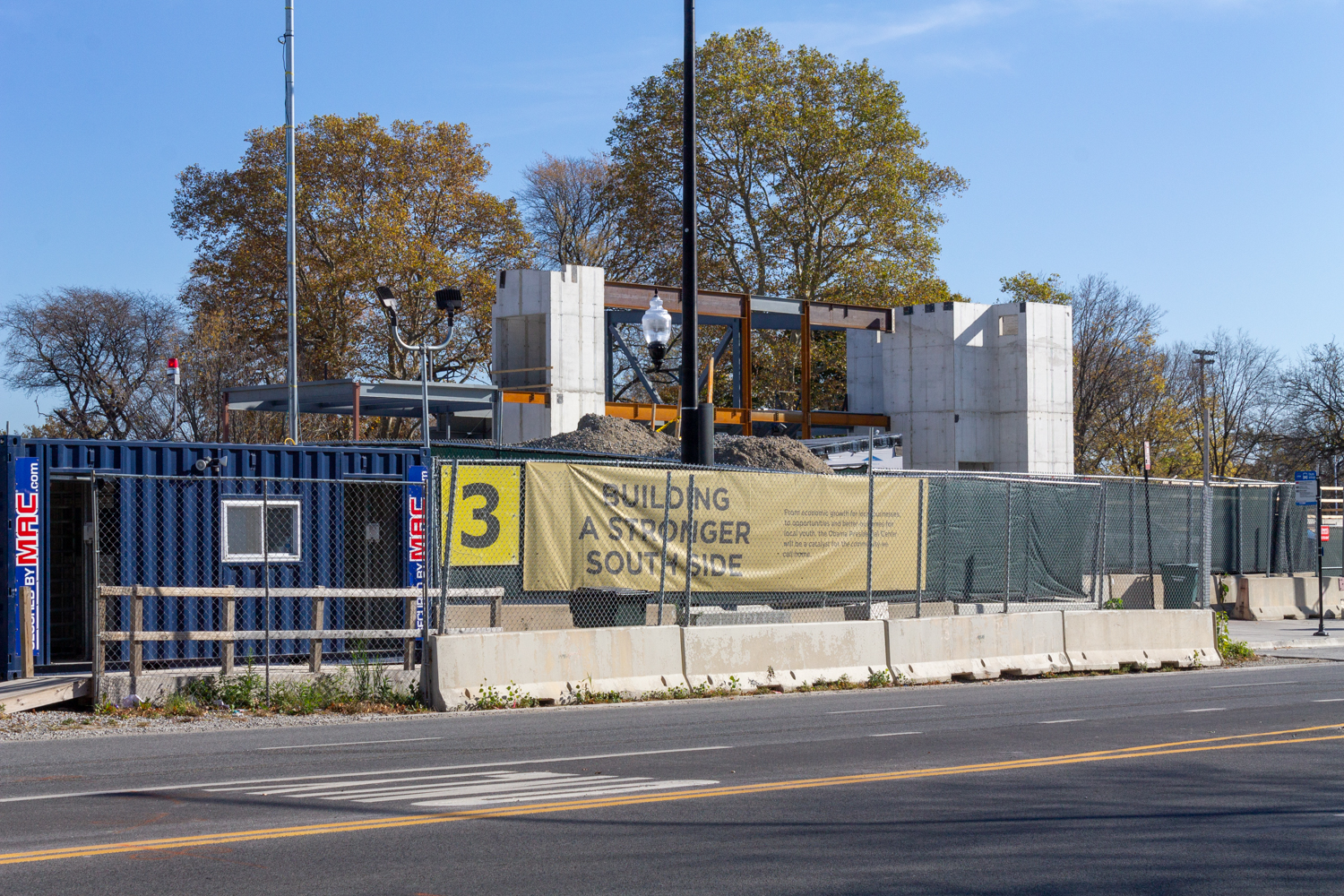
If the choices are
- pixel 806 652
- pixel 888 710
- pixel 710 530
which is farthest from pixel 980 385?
pixel 888 710

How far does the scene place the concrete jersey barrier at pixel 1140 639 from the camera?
59.8 feet

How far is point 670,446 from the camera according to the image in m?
28.4

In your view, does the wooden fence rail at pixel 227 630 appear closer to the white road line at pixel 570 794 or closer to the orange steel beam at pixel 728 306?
the white road line at pixel 570 794

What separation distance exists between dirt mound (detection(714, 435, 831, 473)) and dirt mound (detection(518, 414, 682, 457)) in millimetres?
975

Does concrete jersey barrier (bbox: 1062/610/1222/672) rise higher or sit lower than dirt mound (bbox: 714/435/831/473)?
lower

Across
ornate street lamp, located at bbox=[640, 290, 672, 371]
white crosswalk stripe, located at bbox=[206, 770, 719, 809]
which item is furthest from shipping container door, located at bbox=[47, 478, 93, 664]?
white crosswalk stripe, located at bbox=[206, 770, 719, 809]

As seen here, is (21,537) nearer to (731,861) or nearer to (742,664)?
(742,664)

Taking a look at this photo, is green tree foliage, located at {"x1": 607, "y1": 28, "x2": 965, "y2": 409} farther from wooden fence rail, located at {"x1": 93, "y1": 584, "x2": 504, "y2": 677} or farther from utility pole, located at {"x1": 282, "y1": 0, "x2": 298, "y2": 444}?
wooden fence rail, located at {"x1": 93, "y1": 584, "x2": 504, "y2": 677}

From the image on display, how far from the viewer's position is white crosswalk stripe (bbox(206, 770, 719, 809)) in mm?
8406

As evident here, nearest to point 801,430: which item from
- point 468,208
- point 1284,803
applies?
point 468,208

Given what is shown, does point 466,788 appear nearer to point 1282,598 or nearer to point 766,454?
point 766,454

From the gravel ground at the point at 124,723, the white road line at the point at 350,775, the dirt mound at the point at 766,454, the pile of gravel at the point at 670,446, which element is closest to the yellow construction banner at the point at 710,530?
the gravel ground at the point at 124,723

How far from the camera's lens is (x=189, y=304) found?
48.0 meters

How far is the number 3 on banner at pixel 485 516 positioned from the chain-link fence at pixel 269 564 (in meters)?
0.70
